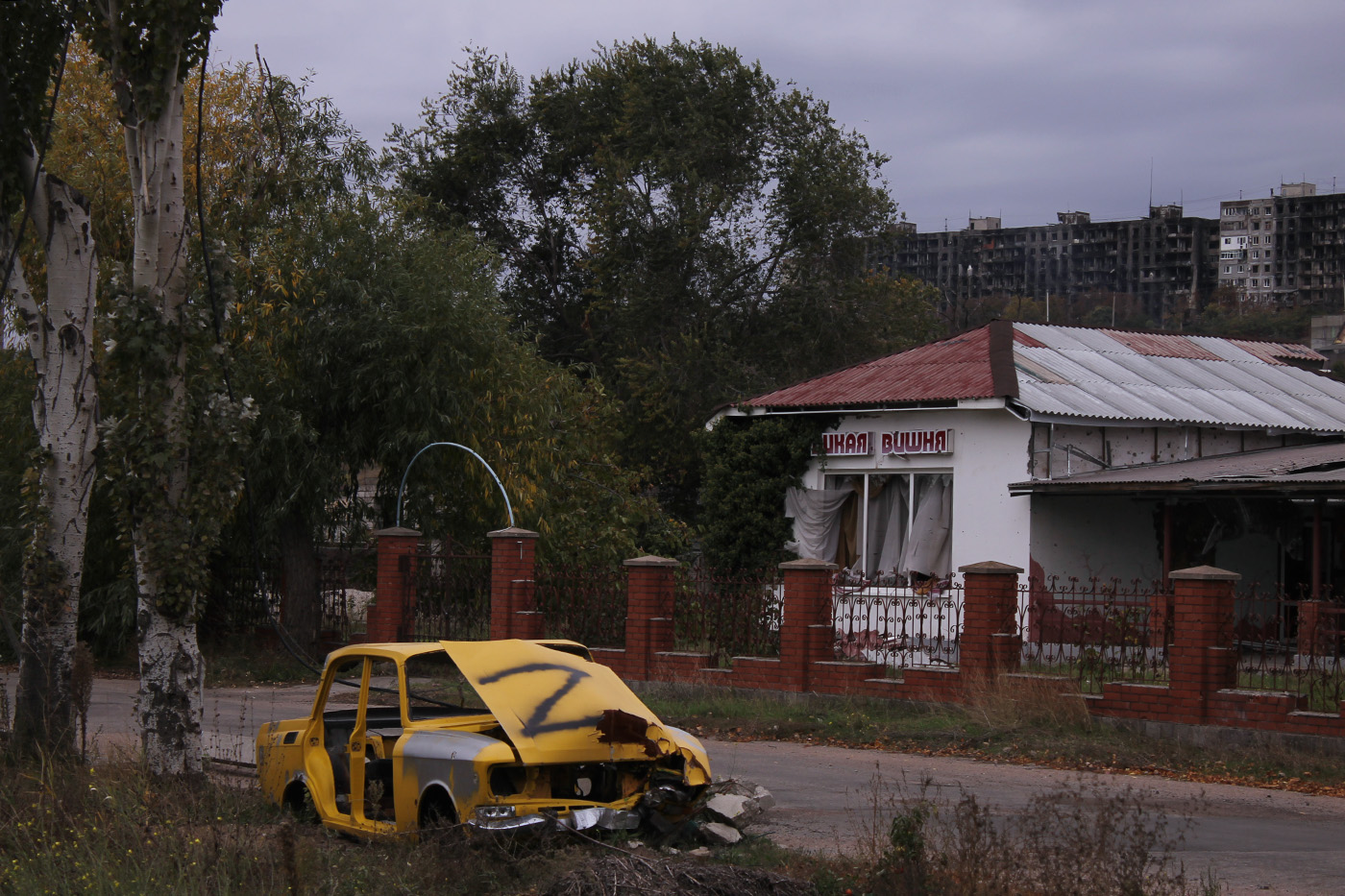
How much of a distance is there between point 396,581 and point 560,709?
42.0 feet

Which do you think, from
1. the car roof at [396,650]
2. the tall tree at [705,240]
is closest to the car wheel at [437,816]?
the car roof at [396,650]

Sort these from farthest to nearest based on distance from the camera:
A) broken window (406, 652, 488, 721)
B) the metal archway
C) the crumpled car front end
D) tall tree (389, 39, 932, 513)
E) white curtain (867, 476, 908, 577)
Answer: tall tree (389, 39, 932, 513), white curtain (867, 476, 908, 577), the metal archway, broken window (406, 652, 488, 721), the crumpled car front end

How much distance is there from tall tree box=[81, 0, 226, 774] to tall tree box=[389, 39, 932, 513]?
27.8 metres

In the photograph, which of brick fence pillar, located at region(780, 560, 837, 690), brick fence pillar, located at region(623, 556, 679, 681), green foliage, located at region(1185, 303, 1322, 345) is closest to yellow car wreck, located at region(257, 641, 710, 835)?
brick fence pillar, located at region(780, 560, 837, 690)

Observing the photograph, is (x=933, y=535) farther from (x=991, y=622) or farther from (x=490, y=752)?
(x=490, y=752)

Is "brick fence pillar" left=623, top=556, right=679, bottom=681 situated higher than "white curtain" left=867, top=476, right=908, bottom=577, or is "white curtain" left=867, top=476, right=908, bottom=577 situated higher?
"white curtain" left=867, top=476, right=908, bottom=577

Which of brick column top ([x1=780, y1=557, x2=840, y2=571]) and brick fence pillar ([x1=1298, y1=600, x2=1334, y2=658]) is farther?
brick column top ([x1=780, y1=557, x2=840, y2=571])

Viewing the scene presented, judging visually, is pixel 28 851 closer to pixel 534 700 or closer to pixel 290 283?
pixel 534 700

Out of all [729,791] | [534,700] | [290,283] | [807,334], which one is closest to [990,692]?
[729,791]

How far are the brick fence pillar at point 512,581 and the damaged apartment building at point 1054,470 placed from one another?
639 cm

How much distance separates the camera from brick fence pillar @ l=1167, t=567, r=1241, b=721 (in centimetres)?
1293

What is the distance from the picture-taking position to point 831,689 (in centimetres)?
1582

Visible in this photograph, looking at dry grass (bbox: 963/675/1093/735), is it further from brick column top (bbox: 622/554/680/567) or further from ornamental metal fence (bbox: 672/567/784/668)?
brick column top (bbox: 622/554/680/567)

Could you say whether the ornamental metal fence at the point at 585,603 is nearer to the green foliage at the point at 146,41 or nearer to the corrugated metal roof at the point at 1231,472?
the corrugated metal roof at the point at 1231,472
